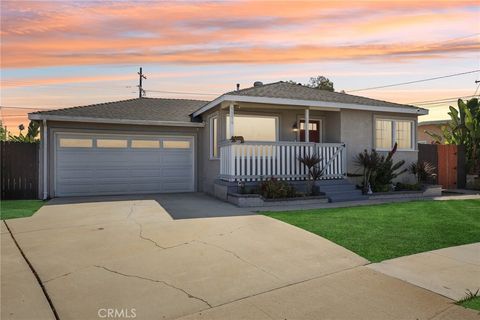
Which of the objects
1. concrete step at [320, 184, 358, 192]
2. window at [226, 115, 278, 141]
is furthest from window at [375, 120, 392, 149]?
window at [226, 115, 278, 141]

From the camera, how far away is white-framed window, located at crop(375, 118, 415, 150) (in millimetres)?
14016

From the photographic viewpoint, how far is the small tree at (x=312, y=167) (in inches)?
457

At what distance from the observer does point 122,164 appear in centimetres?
1351

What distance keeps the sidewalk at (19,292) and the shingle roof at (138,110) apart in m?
8.31

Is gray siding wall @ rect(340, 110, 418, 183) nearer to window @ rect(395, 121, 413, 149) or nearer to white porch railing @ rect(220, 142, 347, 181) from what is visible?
white porch railing @ rect(220, 142, 347, 181)

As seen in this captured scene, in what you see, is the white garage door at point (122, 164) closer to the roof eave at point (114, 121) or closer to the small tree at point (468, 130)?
the roof eave at point (114, 121)

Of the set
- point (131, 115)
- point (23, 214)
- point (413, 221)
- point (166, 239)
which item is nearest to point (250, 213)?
point (166, 239)

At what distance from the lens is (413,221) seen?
25.7 feet

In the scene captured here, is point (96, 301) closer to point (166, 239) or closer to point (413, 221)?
point (166, 239)

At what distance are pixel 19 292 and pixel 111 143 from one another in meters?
9.76

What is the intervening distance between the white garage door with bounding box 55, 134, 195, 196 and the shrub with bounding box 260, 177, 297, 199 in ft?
14.8

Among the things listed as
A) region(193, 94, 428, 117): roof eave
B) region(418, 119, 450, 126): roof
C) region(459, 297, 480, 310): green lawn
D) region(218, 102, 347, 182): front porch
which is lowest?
region(459, 297, 480, 310): green lawn

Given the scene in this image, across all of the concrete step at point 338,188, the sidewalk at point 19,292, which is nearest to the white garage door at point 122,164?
the concrete step at point 338,188
